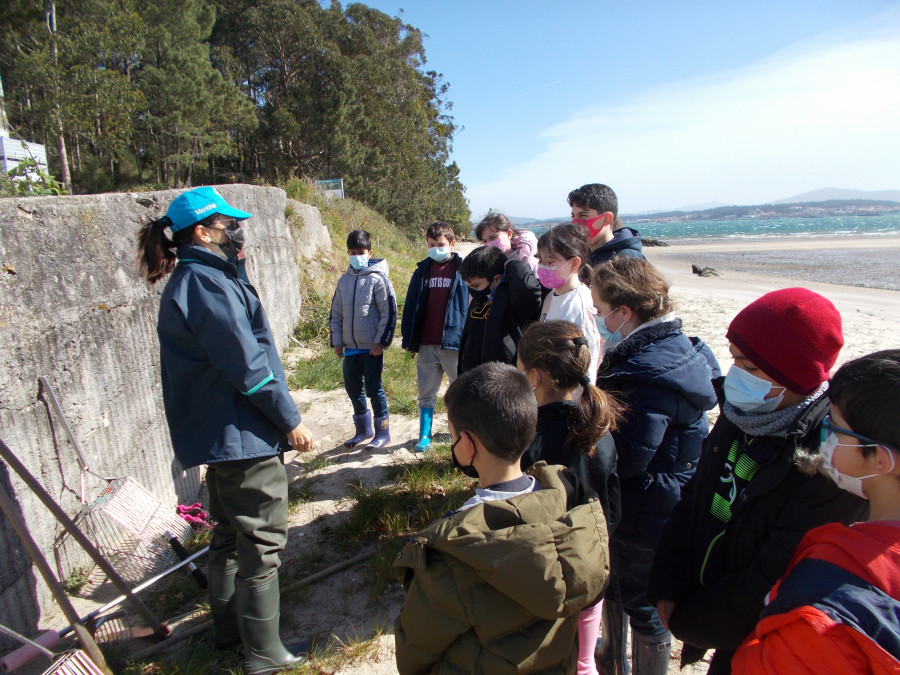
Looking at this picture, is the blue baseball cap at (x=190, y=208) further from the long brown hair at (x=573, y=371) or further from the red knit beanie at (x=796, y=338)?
the red knit beanie at (x=796, y=338)

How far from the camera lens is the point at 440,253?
4219mm

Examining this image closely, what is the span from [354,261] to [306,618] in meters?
2.72

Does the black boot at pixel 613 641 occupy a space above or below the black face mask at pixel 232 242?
below

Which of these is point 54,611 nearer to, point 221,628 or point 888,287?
point 221,628

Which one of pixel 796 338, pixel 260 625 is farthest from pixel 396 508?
pixel 796 338

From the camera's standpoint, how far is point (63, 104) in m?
15.4

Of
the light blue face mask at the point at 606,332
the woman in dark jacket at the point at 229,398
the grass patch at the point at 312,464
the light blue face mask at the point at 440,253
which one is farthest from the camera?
the light blue face mask at the point at 440,253

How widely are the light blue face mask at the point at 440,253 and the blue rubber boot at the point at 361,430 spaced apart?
1487 millimetres

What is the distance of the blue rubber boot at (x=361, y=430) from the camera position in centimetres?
442

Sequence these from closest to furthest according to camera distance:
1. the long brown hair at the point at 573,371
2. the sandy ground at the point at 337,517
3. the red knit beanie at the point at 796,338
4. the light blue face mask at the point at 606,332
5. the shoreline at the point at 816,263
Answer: the red knit beanie at the point at 796,338 → the long brown hair at the point at 573,371 → the light blue face mask at the point at 606,332 → the sandy ground at the point at 337,517 → the shoreline at the point at 816,263

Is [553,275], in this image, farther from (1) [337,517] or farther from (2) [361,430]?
(2) [361,430]

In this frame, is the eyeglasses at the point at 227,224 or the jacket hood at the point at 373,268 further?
the jacket hood at the point at 373,268

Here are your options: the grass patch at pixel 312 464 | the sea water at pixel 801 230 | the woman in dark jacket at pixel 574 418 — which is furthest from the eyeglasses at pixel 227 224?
the sea water at pixel 801 230

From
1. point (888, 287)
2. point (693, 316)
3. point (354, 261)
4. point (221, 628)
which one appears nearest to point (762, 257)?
point (888, 287)
